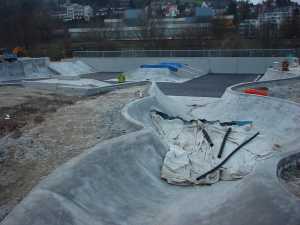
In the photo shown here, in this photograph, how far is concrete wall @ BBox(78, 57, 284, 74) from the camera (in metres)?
28.9

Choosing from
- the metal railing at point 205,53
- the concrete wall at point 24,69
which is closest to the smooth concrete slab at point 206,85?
the metal railing at point 205,53

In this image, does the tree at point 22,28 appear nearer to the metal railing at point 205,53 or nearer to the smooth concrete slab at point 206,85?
the metal railing at point 205,53

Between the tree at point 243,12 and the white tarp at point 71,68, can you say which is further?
the tree at point 243,12

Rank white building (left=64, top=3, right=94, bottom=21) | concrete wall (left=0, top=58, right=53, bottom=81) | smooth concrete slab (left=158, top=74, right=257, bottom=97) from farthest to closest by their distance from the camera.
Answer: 1. white building (left=64, top=3, right=94, bottom=21)
2. concrete wall (left=0, top=58, right=53, bottom=81)
3. smooth concrete slab (left=158, top=74, right=257, bottom=97)

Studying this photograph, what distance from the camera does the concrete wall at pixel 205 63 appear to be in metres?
28.9

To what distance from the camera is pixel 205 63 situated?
99.1ft

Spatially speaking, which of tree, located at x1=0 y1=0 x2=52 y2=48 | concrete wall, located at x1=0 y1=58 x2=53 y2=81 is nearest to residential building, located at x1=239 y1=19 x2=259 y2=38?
concrete wall, located at x1=0 y1=58 x2=53 y2=81

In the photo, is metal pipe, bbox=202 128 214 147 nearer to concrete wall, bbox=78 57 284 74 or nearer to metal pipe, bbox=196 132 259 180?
metal pipe, bbox=196 132 259 180

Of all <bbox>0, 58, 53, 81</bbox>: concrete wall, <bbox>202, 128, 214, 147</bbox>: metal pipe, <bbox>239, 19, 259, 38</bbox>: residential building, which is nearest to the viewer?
<bbox>202, 128, 214, 147</bbox>: metal pipe

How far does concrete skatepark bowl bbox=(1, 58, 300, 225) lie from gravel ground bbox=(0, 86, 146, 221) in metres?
0.85

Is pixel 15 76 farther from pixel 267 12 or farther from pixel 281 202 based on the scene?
pixel 267 12

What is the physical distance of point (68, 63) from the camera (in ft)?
103

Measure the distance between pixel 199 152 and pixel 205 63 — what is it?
2071cm

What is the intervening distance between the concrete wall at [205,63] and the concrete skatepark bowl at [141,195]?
1885cm
